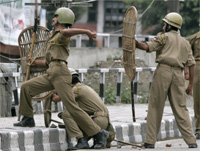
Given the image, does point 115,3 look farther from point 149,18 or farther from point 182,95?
point 182,95

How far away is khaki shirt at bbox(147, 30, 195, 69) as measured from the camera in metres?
9.98

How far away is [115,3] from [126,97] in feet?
164

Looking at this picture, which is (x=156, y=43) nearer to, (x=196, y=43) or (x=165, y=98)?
(x=165, y=98)

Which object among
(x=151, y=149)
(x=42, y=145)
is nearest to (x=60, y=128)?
(x=42, y=145)

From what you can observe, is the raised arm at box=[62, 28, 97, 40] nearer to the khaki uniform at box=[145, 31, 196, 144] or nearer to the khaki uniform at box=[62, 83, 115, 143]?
the khaki uniform at box=[62, 83, 115, 143]

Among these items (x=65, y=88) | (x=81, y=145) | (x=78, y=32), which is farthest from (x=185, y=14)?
(x=78, y=32)

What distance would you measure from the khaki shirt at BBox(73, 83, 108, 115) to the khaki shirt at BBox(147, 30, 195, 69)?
1108 mm

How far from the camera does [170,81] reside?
10.1m

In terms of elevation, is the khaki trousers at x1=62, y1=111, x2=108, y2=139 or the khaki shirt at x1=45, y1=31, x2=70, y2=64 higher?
the khaki shirt at x1=45, y1=31, x2=70, y2=64

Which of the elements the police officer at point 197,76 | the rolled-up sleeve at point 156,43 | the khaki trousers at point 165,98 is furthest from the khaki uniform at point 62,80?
the police officer at point 197,76

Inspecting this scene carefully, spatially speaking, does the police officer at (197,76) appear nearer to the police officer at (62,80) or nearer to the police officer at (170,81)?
the police officer at (170,81)

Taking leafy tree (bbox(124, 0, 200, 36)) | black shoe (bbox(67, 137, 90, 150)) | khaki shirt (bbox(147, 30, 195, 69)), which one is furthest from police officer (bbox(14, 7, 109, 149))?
leafy tree (bbox(124, 0, 200, 36))

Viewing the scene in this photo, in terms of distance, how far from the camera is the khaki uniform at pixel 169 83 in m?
10.0

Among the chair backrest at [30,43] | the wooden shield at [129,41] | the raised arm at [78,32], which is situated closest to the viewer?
the raised arm at [78,32]
